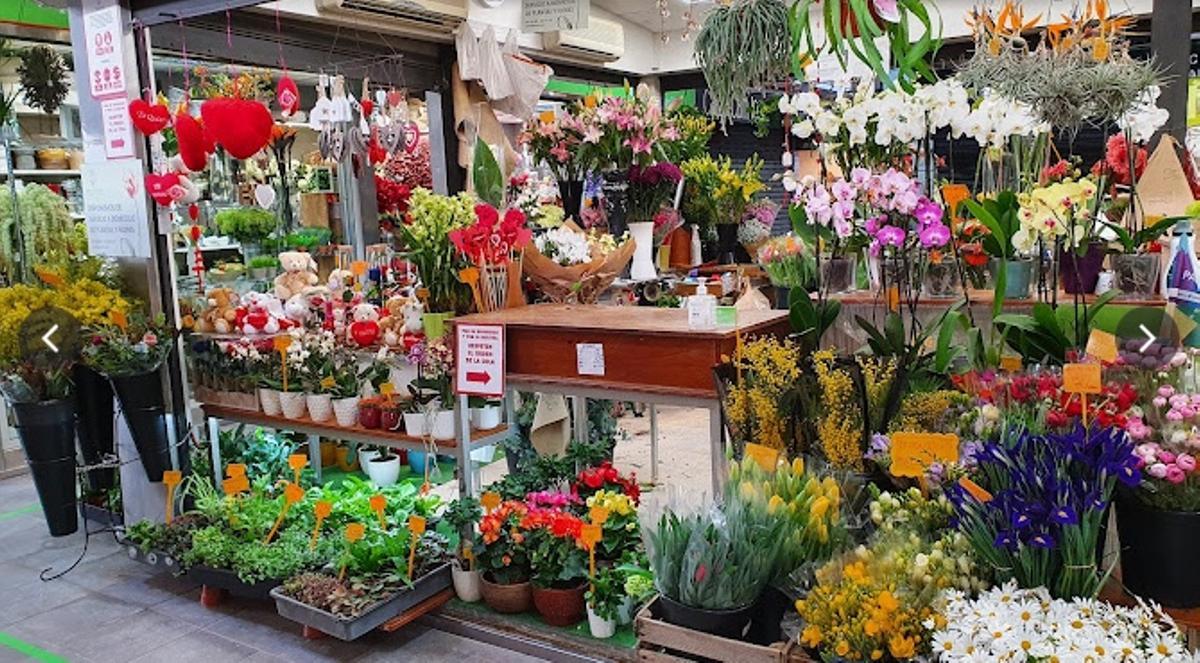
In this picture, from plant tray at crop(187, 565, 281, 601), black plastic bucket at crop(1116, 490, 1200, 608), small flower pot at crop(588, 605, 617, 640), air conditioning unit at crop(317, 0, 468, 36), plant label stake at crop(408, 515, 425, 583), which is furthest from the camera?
air conditioning unit at crop(317, 0, 468, 36)

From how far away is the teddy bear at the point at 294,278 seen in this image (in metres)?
5.09

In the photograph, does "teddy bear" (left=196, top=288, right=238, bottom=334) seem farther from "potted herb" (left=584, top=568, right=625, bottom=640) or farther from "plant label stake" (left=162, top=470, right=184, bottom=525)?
"potted herb" (left=584, top=568, right=625, bottom=640)

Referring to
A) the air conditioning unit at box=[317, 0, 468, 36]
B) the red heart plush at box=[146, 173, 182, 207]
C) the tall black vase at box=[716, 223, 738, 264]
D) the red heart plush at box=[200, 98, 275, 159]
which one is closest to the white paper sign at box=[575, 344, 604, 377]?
the red heart plush at box=[200, 98, 275, 159]

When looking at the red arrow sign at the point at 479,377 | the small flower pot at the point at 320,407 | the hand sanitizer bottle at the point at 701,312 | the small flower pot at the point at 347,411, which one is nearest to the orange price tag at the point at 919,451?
the hand sanitizer bottle at the point at 701,312

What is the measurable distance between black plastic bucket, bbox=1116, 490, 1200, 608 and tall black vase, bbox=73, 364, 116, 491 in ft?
13.8

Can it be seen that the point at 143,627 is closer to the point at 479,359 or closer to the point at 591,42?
the point at 479,359

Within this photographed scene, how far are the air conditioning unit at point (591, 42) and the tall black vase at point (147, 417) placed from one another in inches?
197

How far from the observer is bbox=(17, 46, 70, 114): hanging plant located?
18.6ft

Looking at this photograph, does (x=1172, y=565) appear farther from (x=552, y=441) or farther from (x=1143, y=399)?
(x=552, y=441)

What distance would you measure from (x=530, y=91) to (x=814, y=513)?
5230 millimetres

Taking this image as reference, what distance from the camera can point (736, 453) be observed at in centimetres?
272

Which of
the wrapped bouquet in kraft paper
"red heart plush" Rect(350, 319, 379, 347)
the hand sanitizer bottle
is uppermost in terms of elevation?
the wrapped bouquet in kraft paper

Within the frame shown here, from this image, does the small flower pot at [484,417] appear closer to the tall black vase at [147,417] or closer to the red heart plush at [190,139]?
the tall black vase at [147,417]

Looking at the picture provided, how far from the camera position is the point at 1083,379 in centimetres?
207
